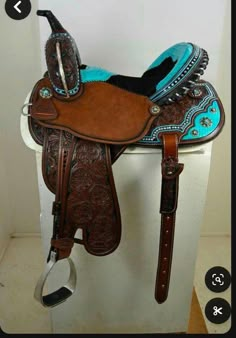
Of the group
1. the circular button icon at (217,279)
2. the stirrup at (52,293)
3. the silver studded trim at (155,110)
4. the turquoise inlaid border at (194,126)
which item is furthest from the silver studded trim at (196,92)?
the circular button icon at (217,279)

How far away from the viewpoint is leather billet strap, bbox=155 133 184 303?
625mm

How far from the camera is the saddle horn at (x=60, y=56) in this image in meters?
0.63

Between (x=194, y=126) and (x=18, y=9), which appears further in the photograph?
(x=18, y=9)

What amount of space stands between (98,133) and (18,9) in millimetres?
765

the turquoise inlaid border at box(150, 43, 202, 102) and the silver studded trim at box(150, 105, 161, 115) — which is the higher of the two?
the turquoise inlaid border at box(150, 43, 202, 102)

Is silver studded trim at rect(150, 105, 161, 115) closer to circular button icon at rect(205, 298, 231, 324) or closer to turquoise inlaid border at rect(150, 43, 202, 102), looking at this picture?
turquoise inlaid border at rect(150, 43, 202, 102)

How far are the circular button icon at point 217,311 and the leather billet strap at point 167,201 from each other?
0.51 meters

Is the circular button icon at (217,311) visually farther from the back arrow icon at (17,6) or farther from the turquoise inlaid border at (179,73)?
the back arrow icon at (17,6)

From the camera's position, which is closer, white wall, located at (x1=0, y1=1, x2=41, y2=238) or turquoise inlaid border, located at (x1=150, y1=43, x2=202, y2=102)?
turquoise inlaid border, located at (x1=150, y1=43, x2=202, y2=102)

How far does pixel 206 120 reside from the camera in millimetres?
713

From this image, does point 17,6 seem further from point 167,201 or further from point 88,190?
point 167,201

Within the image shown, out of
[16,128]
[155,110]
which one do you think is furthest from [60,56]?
[16,128]

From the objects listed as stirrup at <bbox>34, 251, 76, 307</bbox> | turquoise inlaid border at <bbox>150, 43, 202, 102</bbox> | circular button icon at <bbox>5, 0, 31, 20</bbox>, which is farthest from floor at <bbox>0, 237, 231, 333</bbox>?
circular button icon at <bbox>5, 0, 31, 20</bbox>

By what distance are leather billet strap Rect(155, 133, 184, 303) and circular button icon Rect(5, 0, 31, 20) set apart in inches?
30.3
